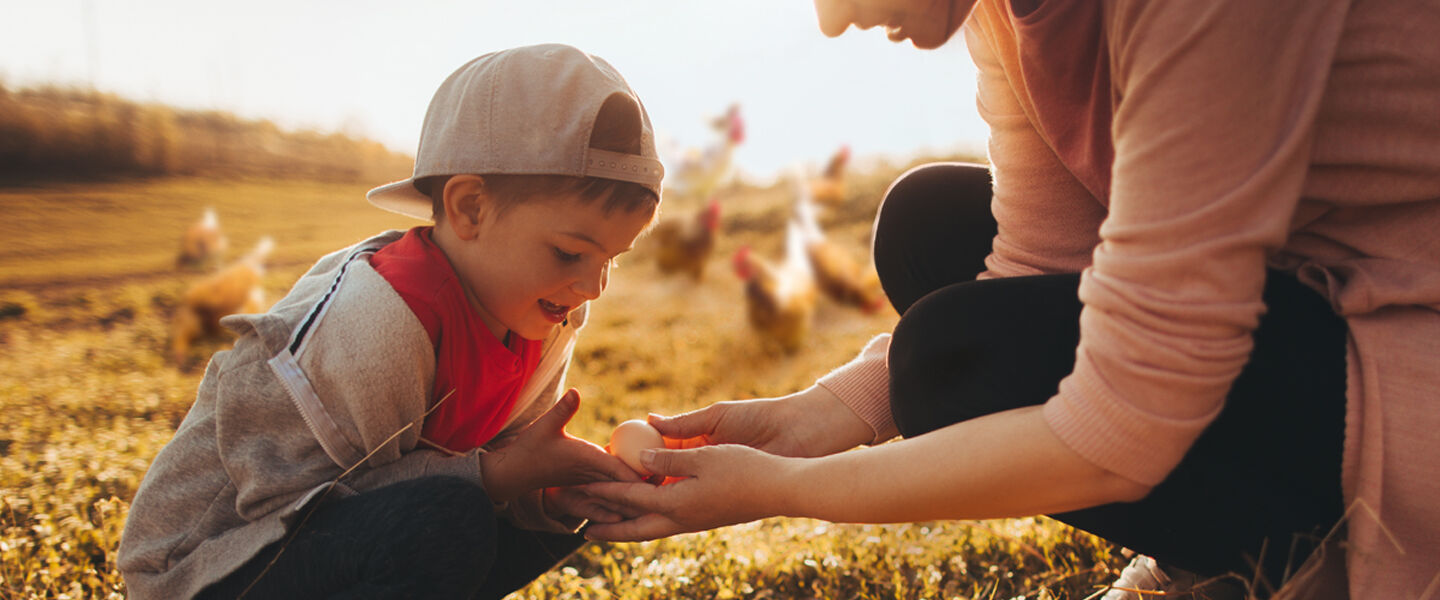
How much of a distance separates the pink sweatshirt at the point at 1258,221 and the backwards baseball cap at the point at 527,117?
85 cm

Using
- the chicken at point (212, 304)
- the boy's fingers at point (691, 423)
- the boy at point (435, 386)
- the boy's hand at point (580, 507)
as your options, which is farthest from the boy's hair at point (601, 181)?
the chicken at point (212, 304)

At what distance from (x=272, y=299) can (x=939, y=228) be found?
5.51m

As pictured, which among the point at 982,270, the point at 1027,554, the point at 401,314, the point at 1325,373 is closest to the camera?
the point at 1325,373

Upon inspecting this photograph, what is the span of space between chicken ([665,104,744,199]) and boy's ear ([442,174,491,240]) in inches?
249

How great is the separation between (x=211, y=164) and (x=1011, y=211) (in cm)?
1091

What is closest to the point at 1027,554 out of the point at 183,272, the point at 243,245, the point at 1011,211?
the point at 1011,211

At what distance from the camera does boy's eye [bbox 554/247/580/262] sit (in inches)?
69.7

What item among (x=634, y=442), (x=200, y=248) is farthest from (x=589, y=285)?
(x=200, y=248)

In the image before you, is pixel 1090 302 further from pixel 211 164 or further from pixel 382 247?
pixel 211 164

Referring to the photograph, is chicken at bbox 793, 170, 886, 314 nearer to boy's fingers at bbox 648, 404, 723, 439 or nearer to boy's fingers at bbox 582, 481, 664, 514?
boy's fingers at bbox 648, 404, 723, 439

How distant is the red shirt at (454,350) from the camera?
1627 mm

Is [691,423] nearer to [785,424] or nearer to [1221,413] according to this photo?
[785,424]

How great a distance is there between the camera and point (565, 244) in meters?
1.75

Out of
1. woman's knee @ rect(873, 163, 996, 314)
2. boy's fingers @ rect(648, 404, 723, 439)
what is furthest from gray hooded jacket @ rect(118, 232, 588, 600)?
woman's knee @ rect(873, 163, 996, 314)
